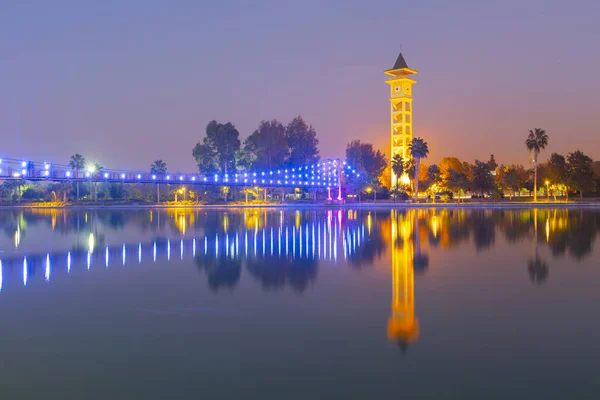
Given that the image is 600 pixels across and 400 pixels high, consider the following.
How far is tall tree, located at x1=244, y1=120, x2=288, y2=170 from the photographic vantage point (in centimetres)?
Result: 9144

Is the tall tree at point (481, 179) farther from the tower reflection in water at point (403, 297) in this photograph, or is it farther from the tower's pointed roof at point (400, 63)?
the tower reflection in water at point (403, 297)

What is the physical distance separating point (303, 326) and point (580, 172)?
224 feet

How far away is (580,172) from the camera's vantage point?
6906cm

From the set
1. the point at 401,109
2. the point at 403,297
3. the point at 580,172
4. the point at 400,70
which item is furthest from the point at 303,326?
the point at 400,70

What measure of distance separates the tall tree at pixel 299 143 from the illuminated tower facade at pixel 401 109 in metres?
16.1

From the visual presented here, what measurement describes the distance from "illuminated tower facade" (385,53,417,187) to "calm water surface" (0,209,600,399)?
85.9 meters

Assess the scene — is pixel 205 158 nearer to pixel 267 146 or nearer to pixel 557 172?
pixel 267 146

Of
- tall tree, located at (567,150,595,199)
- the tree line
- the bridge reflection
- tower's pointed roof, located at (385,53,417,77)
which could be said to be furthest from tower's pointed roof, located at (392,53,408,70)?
the bridge reflection

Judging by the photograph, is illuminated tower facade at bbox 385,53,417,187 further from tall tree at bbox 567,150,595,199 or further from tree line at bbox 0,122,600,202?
tall tree at bbox 567,150,595,199

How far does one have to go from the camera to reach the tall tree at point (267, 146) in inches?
3600

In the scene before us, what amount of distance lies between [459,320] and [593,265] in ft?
27.0

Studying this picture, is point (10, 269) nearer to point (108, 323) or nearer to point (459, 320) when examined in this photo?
point (108, 323)

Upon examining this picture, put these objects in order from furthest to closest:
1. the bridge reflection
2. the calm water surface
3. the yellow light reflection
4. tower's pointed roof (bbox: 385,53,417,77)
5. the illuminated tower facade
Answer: tower's pointed roof (bbox: 385,53,417,77), the illuminated tower facade, the yellow light reflection, the bridge reflection, the calm water surface

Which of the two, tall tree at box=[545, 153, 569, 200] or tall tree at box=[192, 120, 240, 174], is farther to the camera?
tall tree at box=[192, 120, 240, 174]
